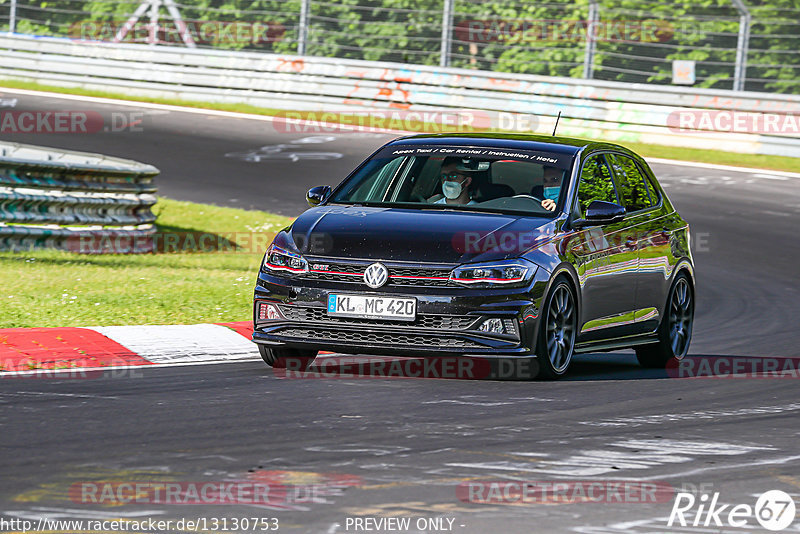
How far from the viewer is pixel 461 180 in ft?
34.6

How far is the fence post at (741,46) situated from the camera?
1027 inches

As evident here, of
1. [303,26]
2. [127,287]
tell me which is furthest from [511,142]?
[303,26]

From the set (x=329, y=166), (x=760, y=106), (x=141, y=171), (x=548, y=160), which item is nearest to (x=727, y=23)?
(x=760, y=106)

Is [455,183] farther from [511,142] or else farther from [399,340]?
[399,340]

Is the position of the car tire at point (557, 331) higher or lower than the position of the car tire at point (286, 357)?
higher

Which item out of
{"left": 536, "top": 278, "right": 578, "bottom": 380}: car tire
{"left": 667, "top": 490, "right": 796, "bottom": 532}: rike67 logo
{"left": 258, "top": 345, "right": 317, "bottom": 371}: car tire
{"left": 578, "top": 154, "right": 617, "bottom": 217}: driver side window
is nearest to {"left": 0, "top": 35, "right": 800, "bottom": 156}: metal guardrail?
{"left": 578, "top": 154, "right": 617, "bottom": 217}: driver side window

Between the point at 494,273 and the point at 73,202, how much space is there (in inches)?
291

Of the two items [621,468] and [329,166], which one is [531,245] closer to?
[621,468]

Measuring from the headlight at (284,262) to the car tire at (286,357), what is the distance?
619mm

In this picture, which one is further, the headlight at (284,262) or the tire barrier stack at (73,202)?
the tire barrier stack at (73,202)

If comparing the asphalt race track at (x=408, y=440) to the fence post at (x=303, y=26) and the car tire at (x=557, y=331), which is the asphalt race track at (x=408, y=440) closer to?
the car tire at (x=557, y=331)

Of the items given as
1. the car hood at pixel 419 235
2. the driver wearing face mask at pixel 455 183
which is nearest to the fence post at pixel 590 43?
the driver wearing face mask at pixel 455 183

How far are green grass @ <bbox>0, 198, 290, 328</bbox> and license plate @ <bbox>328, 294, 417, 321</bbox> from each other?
8.80 ft

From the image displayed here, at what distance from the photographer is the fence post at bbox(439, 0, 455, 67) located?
28312 mm
